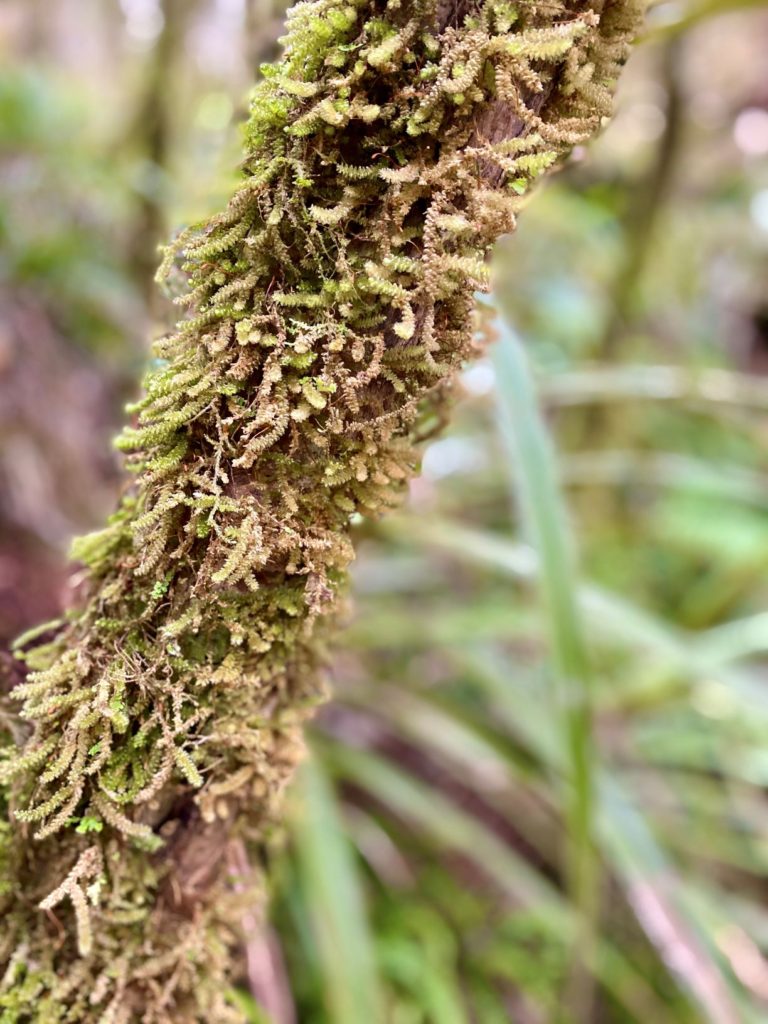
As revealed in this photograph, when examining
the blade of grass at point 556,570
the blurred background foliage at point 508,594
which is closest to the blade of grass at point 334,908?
the blurred background foliage at point 508,594

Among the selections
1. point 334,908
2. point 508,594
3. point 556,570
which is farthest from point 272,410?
point 508,594

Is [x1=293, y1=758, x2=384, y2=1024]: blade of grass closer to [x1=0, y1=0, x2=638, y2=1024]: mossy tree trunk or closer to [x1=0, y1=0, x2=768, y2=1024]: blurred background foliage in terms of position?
[x1=0, y1=0, x2=768, y2=1024]: blurred background foliage

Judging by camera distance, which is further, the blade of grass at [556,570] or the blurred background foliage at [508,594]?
the blurred background foliage at [508,594]

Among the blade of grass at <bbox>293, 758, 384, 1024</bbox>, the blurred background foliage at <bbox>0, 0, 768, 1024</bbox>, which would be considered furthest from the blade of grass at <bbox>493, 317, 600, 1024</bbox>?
the blade of grass at <bbox>293, 758, 384, 1024</bbox>

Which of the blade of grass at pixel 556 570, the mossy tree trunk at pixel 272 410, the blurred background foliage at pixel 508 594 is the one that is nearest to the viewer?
the mossy tree trunk at pixel 272 410

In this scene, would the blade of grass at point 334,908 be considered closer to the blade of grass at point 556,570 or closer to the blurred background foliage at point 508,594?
the blurred background foliage at point 508,594

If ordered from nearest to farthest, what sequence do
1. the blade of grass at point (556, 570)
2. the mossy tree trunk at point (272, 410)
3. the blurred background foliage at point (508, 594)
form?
the mossy tree trunk at point (272, 410) < the blade of grass at point (556, 570) < the blurred background foliage at point (508, 594)

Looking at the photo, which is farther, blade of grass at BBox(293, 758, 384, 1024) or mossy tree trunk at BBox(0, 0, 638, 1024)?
blade of grass at BBox(293, 758, 384, 1024)
